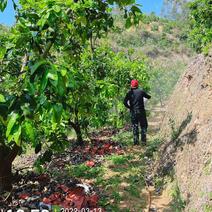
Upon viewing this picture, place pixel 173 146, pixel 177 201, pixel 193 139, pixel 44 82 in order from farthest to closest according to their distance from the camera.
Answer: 1. pixel 173 146
2. pixel 193 139
3. pixel 177 201
4. pixel 44 82

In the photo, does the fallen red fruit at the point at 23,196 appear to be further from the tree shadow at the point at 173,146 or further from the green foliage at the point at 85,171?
the tree shadow at the point at 173,146

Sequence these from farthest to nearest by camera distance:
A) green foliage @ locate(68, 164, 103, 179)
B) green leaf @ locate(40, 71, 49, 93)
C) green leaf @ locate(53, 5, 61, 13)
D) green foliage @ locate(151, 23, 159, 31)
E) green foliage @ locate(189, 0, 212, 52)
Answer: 1. green foliage @ locate(151, 23, 159, 31)
2. green foliage @ locate(189, 0, 212, 52)
3. green foliage @ locate(68, 164, 103, 179)
4. green leaf @ locate(53, 5, 61, 13)
5. green leaf @ locate(40, 71, 49, 93)

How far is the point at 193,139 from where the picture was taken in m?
6.53

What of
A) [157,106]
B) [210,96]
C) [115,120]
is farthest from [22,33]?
[157,106]

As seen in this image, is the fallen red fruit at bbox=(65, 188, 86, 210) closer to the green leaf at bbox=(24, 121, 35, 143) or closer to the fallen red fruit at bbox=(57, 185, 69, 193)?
the fallen red fruit at bbox=(57, 185, 69, 193)

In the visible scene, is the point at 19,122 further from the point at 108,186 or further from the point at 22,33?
the point at 108,186

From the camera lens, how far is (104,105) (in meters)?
12.6

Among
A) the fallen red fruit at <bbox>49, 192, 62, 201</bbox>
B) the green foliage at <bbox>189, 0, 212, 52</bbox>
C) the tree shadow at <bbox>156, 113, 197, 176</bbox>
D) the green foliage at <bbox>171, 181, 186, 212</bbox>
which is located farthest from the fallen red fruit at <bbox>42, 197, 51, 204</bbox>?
the green foliage at <bbox>189, 0, 212, 52</bbox>

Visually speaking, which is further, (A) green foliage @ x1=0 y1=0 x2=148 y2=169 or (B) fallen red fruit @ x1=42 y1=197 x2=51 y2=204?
(B) fallen red fruit @ x1=42 y1=197 x2=51 y2=204

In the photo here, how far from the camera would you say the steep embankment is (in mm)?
5418

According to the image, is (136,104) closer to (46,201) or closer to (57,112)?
(46,201)

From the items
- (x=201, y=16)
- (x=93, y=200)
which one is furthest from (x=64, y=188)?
(x=201, y=16)

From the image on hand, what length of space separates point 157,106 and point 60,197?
23406mm

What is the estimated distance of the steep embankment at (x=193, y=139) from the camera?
542 cm
